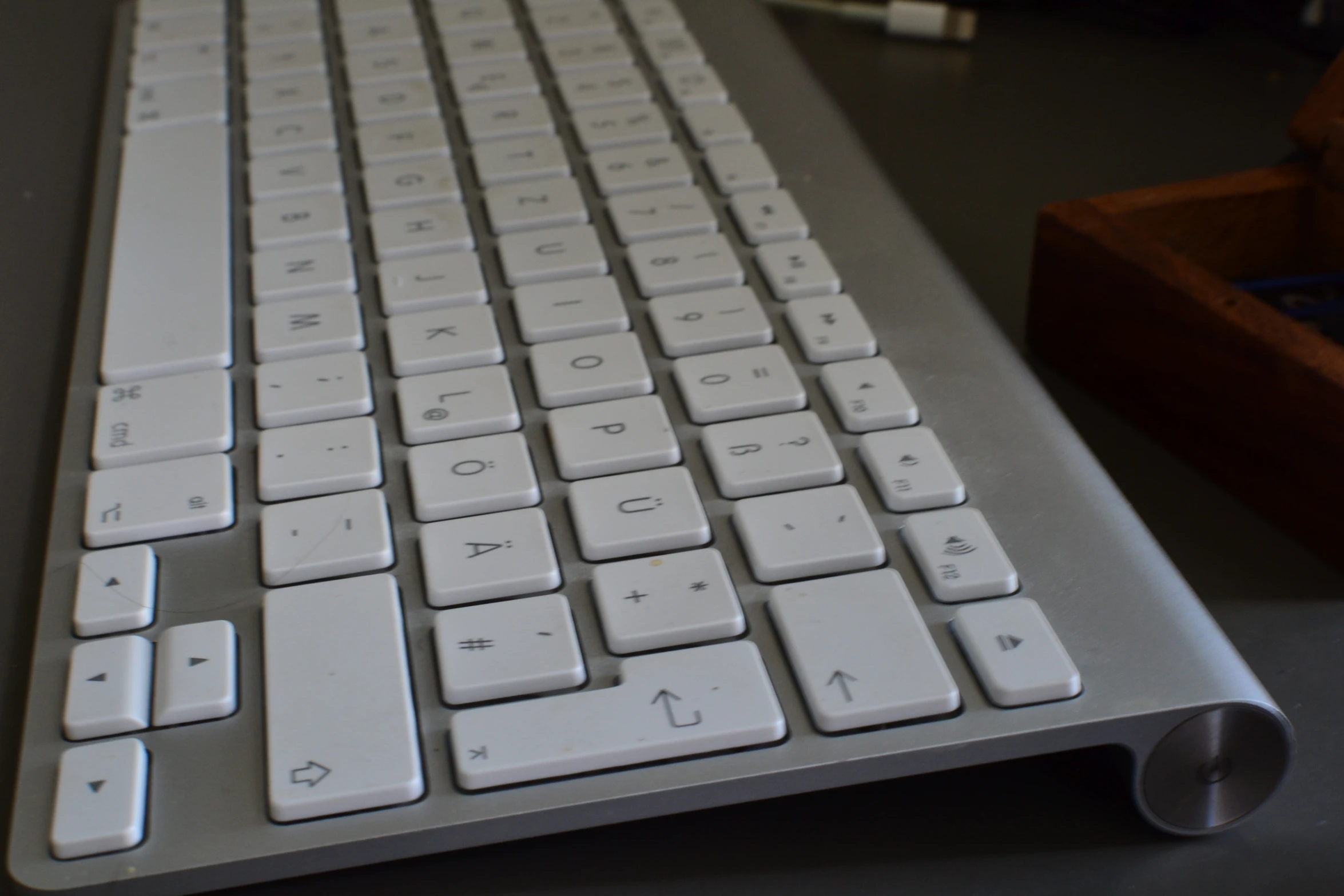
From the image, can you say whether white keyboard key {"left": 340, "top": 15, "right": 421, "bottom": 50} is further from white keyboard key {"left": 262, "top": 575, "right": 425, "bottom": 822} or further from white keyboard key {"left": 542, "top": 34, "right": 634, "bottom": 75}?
white keyboard key {"left": 262, "top": 575, "right": 425, "bottom": 822}

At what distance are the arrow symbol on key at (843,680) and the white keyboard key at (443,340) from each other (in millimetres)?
133

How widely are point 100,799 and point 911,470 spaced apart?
17 centimetres

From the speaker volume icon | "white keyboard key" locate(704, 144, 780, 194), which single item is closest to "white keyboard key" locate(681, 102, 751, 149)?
"white keyboard key" locate(704, 144, 780, 194)

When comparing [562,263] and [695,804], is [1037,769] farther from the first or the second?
[562,263]

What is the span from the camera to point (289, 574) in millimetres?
238

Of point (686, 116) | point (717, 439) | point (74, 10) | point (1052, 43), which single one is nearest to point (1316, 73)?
point (1052, 43)

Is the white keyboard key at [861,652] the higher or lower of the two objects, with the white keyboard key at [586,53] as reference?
lower

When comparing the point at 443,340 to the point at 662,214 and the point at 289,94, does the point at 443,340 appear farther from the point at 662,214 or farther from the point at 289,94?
the point at 289,94

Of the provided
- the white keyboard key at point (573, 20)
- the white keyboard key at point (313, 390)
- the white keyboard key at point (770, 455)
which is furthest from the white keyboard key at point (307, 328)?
the white keyboard key at point (573, 20)

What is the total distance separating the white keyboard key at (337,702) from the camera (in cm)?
20

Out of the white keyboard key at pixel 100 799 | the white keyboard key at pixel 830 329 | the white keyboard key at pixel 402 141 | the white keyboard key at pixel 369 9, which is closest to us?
the white keyboard key at pixel 100 799

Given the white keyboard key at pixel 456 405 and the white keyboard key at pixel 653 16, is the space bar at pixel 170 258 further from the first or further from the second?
the white keyboard key at pixel 653 16

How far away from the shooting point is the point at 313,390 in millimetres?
289

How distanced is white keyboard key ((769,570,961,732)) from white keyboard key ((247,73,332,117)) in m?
0.30
